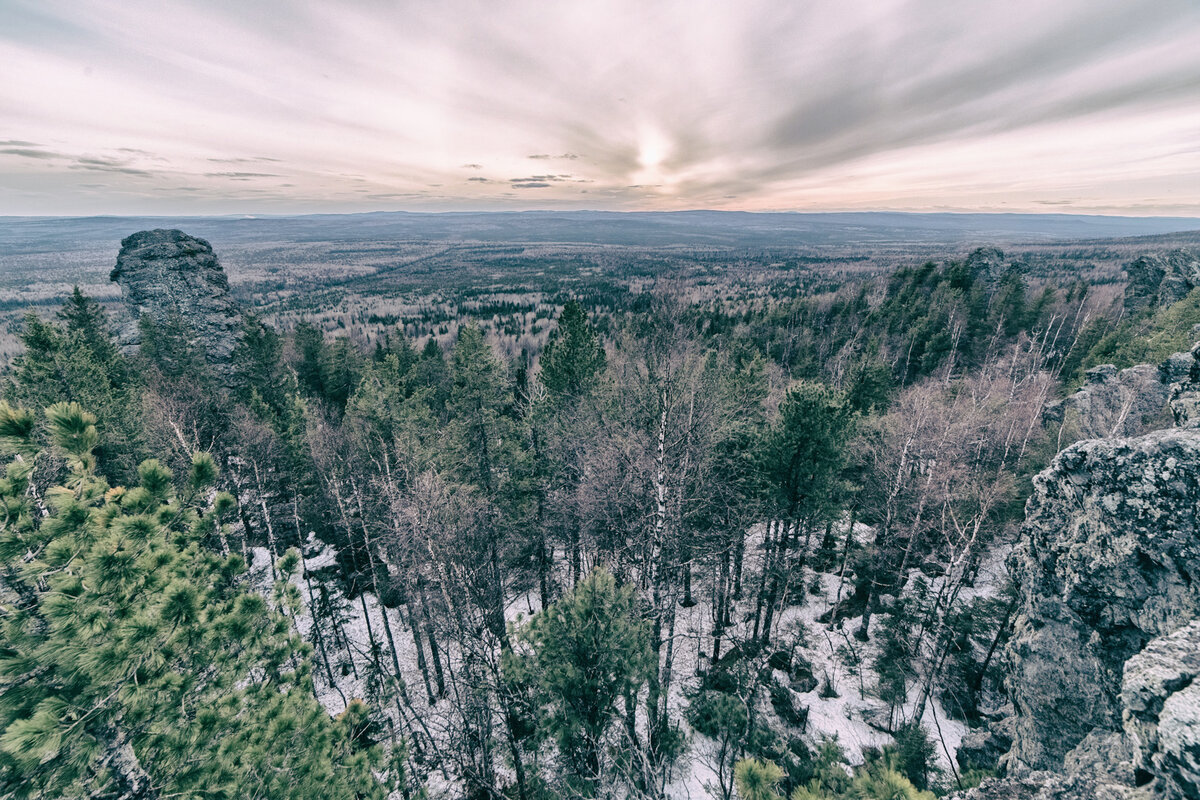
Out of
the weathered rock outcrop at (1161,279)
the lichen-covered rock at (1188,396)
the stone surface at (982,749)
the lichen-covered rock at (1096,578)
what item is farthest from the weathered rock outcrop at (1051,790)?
the weathered rock outcrop at (1161,279)

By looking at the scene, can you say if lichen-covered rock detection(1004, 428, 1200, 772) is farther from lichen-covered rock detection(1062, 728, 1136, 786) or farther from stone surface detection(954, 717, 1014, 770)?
stone surface detection(954, 717, 1014, 770)

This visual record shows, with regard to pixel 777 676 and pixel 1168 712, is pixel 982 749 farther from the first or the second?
pixel 1168 712

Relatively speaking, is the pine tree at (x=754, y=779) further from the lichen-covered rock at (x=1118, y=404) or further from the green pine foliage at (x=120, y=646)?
the lichen-covered rock at (x=1118, y=404)

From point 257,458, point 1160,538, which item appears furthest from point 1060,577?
point 257,458

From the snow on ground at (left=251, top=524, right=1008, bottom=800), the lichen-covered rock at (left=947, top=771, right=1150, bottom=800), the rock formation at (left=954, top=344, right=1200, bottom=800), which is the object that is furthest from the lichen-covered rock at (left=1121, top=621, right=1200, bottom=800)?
the snow on ground at (left=251, top=524, right=1008, bottom=800)

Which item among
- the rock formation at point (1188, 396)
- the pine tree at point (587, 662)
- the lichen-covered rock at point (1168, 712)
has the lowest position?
the pine tree at point (587, 662)

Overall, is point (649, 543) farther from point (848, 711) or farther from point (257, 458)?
point (257, 458)
